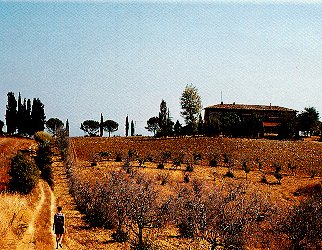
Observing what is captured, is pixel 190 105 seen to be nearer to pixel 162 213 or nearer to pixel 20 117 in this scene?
pixel 20 117

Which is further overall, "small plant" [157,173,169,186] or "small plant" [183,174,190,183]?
"small plant" [183,174,190,183]

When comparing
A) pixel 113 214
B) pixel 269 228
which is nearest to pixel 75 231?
pixel 113 214

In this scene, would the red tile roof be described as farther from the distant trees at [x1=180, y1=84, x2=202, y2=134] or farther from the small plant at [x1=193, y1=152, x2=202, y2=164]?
the small plant at [x1=193, y1=152, x2=202, y2=164]

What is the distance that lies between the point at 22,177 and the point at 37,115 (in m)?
49.3

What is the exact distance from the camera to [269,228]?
34469 millimetres

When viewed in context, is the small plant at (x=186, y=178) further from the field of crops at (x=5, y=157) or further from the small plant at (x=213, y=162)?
the field of crops at (x=5, y=157)

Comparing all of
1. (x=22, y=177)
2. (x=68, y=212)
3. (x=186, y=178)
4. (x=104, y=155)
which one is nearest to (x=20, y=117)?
(x=104, y=155)

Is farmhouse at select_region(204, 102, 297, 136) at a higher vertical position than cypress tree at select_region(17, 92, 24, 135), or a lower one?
higher

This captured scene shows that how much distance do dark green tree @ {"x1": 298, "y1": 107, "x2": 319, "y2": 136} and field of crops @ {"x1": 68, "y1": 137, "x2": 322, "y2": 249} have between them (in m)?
22.1

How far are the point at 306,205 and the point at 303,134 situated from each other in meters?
80.3

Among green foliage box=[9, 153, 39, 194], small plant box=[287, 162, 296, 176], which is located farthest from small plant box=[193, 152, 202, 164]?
green foliage box=[9, 153, 39, 194]

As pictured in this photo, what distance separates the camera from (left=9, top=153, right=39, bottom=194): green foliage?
3184cm

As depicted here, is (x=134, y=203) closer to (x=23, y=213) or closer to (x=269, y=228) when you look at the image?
(x=23, y=213)

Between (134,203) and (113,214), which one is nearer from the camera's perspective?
(134,203)
